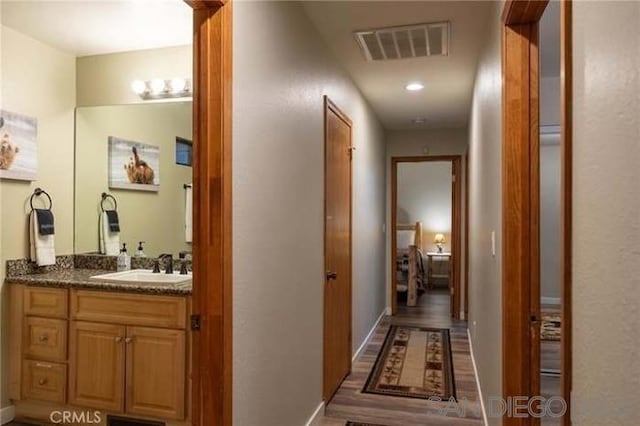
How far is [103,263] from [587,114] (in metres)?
3.24

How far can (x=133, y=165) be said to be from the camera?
3254mm

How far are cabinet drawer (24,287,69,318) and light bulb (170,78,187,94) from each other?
153cm

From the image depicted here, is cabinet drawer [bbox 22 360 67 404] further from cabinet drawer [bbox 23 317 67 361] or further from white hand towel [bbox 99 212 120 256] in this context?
white hand towel [bbox 99 212 120 256]

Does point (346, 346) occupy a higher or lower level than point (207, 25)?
lower

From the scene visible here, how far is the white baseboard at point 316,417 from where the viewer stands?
259 centimetres

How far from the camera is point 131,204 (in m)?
3.26

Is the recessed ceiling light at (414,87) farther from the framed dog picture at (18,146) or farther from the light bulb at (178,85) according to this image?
the framed dog picture at (18,146)

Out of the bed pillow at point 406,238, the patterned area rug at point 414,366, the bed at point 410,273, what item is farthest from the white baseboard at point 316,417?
the bed pillow at point 406,238

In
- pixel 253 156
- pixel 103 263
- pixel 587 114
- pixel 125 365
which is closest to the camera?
pixel 587 114

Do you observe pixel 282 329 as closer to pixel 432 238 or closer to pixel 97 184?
pixel 97 184

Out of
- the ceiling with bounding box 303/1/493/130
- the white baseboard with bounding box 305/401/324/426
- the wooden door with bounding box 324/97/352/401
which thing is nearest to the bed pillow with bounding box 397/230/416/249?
the ceiling with bounding box 303/1/493/130

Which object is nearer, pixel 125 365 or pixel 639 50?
pixel 639 50

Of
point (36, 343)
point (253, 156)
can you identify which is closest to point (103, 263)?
point (36, 343)

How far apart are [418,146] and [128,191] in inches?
154
